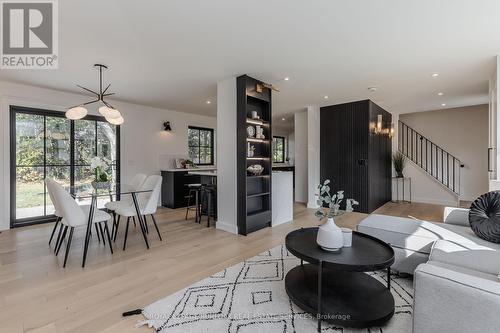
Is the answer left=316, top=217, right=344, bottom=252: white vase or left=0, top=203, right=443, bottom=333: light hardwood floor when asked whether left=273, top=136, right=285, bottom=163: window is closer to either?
left=0, top=203, right=443, bottom=333: light hardwood floor

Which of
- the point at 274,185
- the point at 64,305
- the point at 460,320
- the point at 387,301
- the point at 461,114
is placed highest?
the point at 461,114

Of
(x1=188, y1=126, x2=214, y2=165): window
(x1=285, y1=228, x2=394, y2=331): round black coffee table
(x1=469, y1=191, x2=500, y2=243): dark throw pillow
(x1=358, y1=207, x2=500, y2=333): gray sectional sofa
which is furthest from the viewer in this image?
(x1=188, y1=126, x2=214, y2=165): window

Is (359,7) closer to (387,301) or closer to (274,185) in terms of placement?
(387,301)

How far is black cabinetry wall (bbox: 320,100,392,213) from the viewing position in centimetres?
534

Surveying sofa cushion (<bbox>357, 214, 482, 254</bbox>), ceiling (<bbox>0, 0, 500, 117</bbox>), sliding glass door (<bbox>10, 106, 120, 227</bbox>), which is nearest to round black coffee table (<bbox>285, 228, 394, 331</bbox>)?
sofa cushion (<bbox>357, 214, 482, 254</bbox>)

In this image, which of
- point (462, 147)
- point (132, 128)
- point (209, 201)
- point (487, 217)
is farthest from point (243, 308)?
point (462, 147)

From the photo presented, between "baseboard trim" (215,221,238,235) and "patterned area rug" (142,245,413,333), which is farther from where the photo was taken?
"baseboard trim" (215,221,238,235)

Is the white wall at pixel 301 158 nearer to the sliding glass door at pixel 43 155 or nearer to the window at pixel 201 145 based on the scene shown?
the window at pixel 201 145

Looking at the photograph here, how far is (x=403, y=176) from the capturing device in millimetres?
6848

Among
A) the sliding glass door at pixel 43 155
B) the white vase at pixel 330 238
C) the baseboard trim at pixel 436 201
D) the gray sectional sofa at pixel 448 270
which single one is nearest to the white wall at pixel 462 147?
the baseboard trim at pixel 436 201

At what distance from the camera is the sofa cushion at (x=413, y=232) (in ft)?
7.55

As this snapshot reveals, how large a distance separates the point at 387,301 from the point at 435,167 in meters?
6.89

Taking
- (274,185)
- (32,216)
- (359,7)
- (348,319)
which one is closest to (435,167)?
(274,185)

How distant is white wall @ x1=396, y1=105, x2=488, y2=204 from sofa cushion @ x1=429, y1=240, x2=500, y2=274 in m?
5.28
